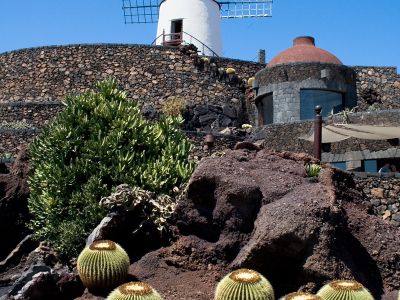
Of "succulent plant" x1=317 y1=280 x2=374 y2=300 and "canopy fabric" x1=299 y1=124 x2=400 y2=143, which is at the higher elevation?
"canopy fabric" x1=299 y1=124 x2=400 y2=143

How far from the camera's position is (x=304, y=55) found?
2284cm

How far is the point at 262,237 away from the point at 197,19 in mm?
26457

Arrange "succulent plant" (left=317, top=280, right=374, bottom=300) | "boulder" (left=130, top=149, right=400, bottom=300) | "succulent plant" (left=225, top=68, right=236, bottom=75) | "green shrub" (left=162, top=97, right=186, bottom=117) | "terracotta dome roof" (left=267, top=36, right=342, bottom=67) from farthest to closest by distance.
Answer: "succulent plant" (left=225, top=68, right=236, bottom=75)
"green shrub" (left=162, top=97, right=186, bottom=117)
"terracotta dome roof" (left=267, top=36, right=342, bottom=67)
"boulder" (left=130, top=149, right=400, bottom=300)
"succulent plant" (left=317, top=280, right=374, bottom=300)

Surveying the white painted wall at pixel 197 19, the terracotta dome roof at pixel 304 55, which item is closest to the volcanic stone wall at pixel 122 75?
the terracotta dome roof at pixel 304 55

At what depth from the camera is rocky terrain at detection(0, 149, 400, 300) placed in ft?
24.1

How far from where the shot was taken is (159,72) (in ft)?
90.1

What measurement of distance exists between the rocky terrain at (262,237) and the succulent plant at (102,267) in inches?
6.9

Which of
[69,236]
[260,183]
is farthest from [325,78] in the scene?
[260,183]

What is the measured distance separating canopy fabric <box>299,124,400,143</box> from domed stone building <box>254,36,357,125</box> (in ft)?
15.0

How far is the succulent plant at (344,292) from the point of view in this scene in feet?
21.6

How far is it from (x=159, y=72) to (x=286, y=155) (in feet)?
61.6

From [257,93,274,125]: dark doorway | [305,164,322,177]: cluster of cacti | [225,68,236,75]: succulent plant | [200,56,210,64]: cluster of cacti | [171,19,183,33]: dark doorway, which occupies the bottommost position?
[305,164,322,177]: cluster of cacti

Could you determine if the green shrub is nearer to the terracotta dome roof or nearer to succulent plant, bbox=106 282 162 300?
the terracotta dome roof

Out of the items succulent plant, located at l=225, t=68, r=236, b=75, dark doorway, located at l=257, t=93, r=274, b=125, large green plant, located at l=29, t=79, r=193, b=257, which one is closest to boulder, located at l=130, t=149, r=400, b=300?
large green plant, located at l=29, t=79, r=193, b=257
